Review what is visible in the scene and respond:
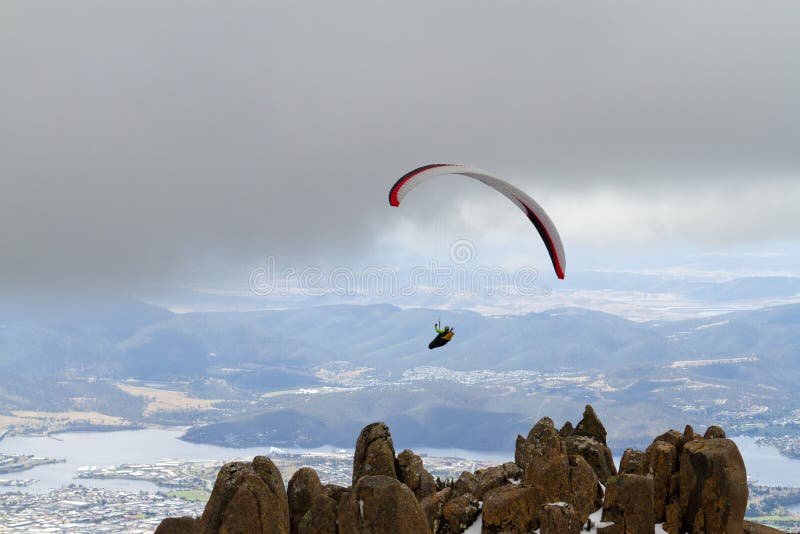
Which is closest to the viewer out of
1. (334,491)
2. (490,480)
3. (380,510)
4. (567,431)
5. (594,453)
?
(380,510)

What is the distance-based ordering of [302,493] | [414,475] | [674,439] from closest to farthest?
[302,493]
[414,475]
[674,439]

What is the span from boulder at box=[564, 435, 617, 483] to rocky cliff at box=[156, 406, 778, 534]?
0.56 feet

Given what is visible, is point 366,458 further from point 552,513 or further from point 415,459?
point 552,513

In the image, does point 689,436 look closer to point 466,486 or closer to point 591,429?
point 591,429

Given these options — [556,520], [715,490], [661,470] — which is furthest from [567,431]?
[556,520]

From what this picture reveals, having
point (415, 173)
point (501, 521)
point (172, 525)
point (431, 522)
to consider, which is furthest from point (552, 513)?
point (415, 173)

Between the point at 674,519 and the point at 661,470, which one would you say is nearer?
the point at 674,519

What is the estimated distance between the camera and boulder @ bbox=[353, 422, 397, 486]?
184 feet

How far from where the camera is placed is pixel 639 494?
53.6 meters

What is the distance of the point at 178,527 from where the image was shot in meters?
43.8

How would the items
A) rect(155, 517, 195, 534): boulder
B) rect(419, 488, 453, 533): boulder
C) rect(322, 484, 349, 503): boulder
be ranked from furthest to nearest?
rect(419, 488, 453, 533): boulder, rect(322, 484, 349, 503): boulder, rect(155, 517, 195, 534): boulder

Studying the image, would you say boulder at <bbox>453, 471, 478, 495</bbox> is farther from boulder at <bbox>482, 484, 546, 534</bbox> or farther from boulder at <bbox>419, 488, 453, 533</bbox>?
boulder at <bbox>482, 484, 546, 534</bbox>

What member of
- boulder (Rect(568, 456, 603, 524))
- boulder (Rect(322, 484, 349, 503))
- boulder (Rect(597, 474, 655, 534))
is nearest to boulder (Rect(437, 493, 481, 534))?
boulder (Rect(568, 456, 603, 524))

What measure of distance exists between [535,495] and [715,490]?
12006 millimetres
